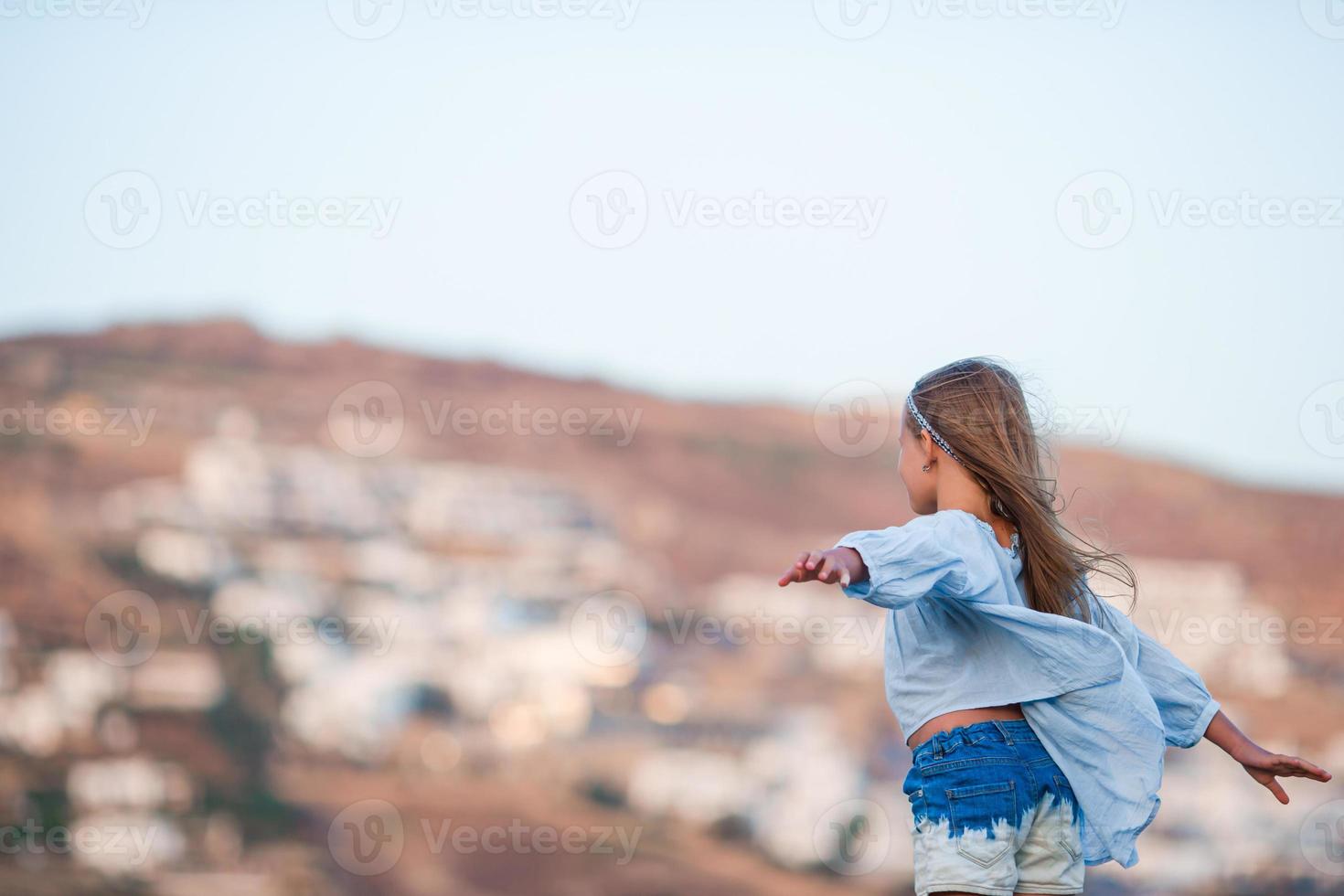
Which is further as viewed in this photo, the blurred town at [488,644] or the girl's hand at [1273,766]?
the blurred town at [488,644]

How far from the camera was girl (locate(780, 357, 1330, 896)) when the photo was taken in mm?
1297

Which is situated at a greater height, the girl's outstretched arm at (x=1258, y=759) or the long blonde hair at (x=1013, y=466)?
the long blonde hair at (x=1013, y=466)

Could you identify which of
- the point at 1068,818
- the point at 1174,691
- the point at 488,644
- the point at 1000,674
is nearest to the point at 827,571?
the point at 1000,674

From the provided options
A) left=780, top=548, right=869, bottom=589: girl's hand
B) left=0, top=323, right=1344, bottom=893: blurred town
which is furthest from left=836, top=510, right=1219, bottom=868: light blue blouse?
left=0, top=323, right=1344, bottom=893: blurred town

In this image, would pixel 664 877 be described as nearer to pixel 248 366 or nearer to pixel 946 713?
pixel 248 366

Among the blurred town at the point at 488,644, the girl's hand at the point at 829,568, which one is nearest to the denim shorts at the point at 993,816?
the girl's hand at the point at 829,568

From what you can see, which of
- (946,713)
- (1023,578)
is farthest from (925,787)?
(1023,578)

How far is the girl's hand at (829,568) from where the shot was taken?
44.6 inches

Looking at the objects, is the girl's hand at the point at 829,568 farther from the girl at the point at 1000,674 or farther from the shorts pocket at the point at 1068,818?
the shorts pocket at the point at 1068,818

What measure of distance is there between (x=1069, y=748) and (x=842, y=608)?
4719 millimetres

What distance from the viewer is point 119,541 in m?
6.24

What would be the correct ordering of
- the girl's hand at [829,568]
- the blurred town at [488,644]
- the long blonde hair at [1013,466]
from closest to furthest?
the girl's hand at [829,568], the long blonde hair at [1013,466], the blurred town at [488,644]

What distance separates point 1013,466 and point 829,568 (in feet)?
1.19

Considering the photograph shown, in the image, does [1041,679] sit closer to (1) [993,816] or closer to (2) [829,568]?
(1) [993,816]
